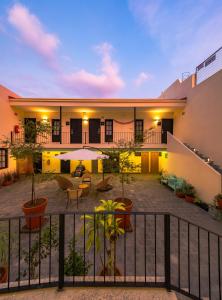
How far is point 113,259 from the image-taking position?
3.03m

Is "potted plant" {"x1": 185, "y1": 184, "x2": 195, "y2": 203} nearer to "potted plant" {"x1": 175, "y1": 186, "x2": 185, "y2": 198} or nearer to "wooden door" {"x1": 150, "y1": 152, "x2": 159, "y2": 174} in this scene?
"potted plant" {"x1": 175, "y1": 186, "x2": 185, "y2": 198}

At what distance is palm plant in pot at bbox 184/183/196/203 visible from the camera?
792cm

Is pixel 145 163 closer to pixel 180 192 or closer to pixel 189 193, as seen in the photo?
pixel 180 192

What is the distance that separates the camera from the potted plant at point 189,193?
792 cm

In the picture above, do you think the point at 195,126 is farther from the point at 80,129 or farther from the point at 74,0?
the point at 74,0

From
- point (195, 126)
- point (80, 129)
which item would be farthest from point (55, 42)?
point (195, 126)

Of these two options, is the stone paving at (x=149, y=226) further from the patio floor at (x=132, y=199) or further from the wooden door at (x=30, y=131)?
the wooden door at (x=30, y=131)

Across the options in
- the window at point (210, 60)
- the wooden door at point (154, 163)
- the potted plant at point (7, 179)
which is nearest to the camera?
the window at point (210, 60)

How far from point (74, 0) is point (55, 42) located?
20.8ft

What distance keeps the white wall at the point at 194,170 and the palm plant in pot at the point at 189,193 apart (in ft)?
0.78

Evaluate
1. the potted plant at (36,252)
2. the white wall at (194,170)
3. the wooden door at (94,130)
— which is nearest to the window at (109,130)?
the wooden door at (94,130)

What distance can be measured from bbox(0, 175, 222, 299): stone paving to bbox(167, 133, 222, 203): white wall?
105 cm

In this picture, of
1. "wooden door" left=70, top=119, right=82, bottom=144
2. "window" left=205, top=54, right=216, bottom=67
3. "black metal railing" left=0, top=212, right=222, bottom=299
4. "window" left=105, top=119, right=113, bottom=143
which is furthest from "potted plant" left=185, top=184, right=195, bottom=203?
"wooden door" left=70, top=119, right=82, bottom=144

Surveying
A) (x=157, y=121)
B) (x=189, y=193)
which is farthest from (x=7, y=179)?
(x=157, y=121)
